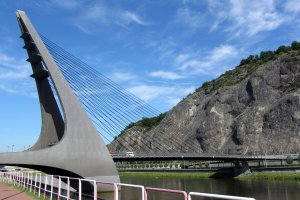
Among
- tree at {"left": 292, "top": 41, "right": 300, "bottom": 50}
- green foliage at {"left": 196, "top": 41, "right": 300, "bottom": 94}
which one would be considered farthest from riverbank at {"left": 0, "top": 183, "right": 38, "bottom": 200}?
tree at {"left": 292, "top": 41, "right": 300, "bottom": 50}

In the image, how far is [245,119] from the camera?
256 ft

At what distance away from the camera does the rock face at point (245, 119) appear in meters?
71.0

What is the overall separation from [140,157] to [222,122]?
48.9 metres

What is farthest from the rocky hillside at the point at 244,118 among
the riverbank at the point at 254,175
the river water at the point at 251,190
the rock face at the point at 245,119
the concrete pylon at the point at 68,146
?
the concrete pylon at the point at 68,146

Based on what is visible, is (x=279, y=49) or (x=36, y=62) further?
(x=279, y=49)

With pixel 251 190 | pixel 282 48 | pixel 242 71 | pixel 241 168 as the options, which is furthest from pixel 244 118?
pixel 251 190

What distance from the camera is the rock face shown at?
71.0m

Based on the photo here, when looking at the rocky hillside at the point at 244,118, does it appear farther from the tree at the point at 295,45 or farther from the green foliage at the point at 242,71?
the tree at the point at 295,45

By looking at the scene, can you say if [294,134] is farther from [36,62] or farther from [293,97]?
[36,62]

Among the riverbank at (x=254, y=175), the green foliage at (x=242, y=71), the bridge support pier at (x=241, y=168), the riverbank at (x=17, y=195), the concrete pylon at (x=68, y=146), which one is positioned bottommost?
the riverbank at (x=254, y=175)

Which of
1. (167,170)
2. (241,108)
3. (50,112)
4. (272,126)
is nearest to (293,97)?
(272,126)

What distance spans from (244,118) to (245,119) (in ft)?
1.76

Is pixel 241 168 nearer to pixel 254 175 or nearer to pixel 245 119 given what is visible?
pixel 254 175

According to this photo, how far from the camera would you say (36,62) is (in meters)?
32.0
